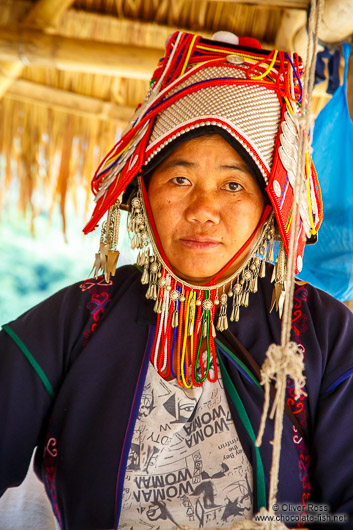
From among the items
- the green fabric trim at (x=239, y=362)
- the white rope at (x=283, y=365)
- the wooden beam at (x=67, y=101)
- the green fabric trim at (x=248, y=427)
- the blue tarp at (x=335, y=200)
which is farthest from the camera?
the wooden beam at (x=67, y=101)

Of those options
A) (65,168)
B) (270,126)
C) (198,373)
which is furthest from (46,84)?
(198,373)

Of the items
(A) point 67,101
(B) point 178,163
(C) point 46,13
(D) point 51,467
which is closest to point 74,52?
(C) point 46,13

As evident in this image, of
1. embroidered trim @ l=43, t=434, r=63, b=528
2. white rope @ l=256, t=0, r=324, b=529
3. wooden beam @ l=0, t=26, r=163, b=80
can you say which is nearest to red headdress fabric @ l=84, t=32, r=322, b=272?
white rope @ l=256, t=0, r=324, b=529

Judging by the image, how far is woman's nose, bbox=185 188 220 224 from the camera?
1.73 meters

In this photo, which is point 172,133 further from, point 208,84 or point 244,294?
point 244,294

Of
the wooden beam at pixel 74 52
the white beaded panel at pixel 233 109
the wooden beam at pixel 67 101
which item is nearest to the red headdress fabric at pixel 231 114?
the white beaded panel at pixel 233 109

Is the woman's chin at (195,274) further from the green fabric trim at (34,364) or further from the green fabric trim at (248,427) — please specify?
the green fabric trim at (34,364)

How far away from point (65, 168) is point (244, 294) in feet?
6.58

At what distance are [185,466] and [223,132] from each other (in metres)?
0.93

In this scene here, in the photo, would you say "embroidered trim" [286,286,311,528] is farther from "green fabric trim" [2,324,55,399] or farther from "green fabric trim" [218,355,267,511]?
"green fabric trim" [2,324,55,399]

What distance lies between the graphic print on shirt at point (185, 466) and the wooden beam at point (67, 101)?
2.12 m

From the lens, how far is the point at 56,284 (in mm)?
7715

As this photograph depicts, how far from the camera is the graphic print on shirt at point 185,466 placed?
1597 mm

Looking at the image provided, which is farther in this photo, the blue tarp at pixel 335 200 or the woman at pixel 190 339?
the blue tarp at pixel 335 200
